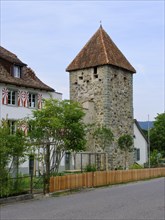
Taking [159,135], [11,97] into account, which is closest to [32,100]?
[11,97]

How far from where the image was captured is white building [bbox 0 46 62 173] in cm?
3851

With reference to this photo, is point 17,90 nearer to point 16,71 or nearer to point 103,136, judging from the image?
point 16,71

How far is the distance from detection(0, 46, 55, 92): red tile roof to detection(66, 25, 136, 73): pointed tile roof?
9.04 meters

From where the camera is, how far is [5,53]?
43.0 m

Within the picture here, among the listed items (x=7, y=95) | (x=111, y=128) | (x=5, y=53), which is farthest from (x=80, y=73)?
(x=7, y=95)

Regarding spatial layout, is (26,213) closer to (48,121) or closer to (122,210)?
(122,210)

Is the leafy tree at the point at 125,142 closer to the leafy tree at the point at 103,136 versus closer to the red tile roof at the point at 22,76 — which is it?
the leafy tree at the point at 103,136

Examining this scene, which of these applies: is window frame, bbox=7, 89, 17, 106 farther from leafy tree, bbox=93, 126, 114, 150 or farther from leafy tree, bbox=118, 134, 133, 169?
leafy tree, bbox=118, 134, 133, 169

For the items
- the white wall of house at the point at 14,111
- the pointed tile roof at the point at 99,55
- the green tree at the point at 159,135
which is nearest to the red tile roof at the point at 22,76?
the white wall of house at the point at 14,111

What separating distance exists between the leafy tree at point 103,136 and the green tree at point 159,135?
101 feet

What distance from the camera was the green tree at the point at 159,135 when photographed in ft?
252

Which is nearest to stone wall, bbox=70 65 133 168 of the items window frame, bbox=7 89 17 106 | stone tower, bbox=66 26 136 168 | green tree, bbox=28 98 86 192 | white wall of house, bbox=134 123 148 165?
stone tower, bbox=66 26 136 168

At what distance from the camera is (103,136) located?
46.4 metres

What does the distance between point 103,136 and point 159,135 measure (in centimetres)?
3233
